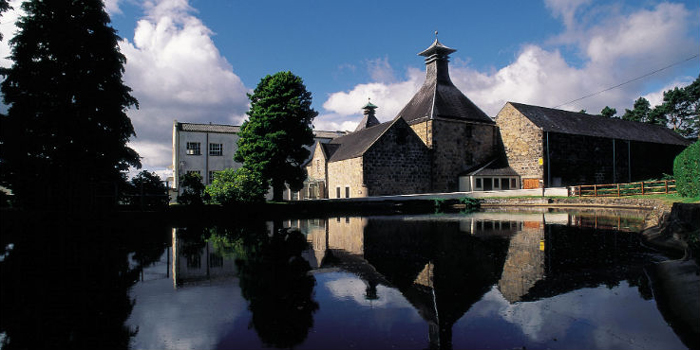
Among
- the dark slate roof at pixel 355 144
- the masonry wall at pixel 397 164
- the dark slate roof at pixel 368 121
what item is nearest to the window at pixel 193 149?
the dark slate roof at pixel 355 144

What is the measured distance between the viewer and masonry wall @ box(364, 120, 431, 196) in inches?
1259

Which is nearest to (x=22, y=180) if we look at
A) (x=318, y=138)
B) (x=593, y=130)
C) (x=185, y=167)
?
(x=185, y=167)

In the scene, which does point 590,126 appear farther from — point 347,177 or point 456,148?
point 347,177

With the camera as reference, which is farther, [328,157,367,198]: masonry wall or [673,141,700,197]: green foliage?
[328,157,367,198]: masonry wall

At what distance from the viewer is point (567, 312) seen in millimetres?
4711

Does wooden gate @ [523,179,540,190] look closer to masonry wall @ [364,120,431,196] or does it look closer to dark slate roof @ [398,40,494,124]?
dark slate roof @ [398,40,494,124]

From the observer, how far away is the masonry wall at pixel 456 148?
36156mm

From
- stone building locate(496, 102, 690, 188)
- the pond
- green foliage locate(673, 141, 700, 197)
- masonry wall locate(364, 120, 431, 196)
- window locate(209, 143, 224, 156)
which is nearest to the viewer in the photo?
the pond

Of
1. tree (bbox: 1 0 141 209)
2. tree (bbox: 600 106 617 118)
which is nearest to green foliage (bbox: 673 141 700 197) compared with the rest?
tree (bbox: 1 0 141 209)

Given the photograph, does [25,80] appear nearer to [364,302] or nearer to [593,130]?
[364,302]

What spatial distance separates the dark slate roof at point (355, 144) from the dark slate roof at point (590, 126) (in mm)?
14186

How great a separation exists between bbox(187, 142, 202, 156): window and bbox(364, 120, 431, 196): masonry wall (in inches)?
750

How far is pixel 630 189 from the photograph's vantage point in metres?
26.3

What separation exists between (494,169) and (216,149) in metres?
28.7
